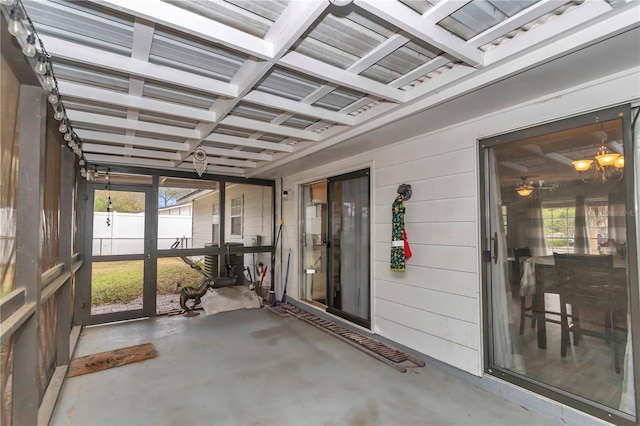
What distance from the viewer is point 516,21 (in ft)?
5.75

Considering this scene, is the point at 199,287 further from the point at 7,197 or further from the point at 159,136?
the point at 7,197

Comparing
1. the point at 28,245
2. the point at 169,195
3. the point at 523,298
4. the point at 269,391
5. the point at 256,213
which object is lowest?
the point at 269,391

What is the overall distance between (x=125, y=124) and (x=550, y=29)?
12.1ft

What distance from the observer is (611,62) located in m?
1.94

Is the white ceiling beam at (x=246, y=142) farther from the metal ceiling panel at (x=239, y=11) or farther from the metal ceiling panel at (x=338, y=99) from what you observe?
the metal ceiling panel at (x=239, y=11)

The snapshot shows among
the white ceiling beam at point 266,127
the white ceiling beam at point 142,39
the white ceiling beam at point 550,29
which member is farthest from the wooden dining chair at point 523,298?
the white ceiling beam at point 142,39

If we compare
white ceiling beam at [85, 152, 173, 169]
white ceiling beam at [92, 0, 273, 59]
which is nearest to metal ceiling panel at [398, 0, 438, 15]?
white ceiling beam at [92, 0, 273, 59]

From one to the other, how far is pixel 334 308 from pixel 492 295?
2486 millimetres

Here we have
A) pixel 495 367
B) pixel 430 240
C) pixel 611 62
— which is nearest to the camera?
pixel 611 62

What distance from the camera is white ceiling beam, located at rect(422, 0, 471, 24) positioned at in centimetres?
158

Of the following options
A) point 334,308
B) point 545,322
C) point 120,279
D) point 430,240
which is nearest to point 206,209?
point 120,279

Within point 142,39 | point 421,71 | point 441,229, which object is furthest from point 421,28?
point 441,229

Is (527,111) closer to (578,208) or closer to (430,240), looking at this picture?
(578,208)

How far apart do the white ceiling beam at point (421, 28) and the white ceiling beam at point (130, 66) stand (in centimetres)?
138
